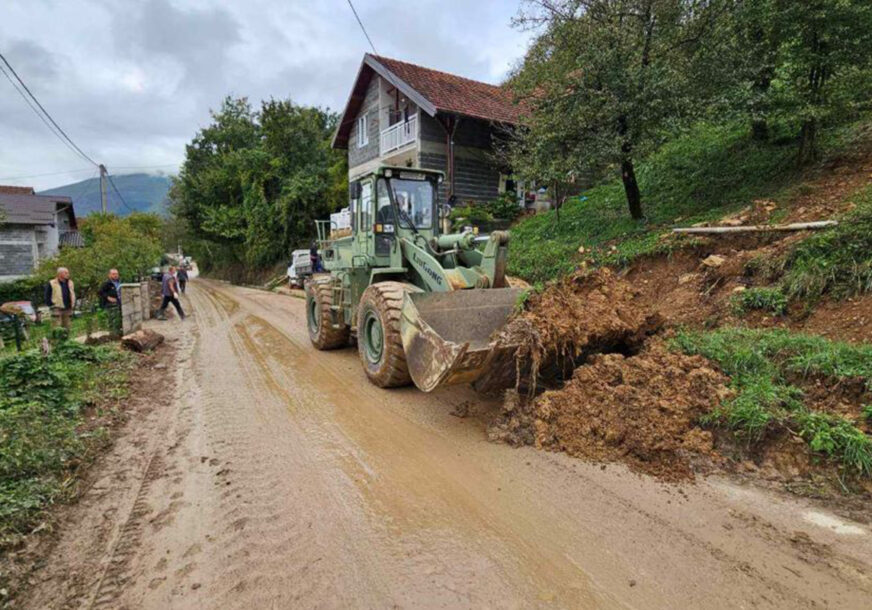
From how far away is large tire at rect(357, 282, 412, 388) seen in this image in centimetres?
521

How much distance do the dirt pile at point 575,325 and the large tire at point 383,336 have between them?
1.46m

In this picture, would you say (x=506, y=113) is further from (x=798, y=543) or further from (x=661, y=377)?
(x=798, y=543)

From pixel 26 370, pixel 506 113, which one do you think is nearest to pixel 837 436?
pixel 26 370

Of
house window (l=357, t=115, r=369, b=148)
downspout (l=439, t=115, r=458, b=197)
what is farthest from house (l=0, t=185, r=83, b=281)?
downspout (l=439, t=115, r=458, b=197)

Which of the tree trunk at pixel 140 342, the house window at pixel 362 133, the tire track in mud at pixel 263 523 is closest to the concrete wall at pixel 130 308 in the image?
the tree trunk at pixel 140 342

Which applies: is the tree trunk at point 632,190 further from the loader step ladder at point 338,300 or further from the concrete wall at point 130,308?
the concrete wall at point 130,308

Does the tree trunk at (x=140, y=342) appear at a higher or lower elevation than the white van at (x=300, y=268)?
lower

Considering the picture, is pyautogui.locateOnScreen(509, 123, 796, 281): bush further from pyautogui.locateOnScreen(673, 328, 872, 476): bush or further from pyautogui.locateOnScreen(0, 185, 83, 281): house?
pyautogui.locateOnScreen(0, 185, 83, 281): house

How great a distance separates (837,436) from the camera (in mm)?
3197

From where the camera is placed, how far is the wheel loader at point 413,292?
4.33m

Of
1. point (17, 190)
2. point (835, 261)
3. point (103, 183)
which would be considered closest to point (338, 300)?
point (835, 261)

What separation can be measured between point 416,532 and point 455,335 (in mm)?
2329

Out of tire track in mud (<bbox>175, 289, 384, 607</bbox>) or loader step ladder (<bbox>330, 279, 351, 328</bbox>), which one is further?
loader step ladder (<bbox>330, 279, 351, 328</bbox>)

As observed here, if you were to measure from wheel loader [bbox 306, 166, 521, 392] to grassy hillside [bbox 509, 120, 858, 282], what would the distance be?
395 centimetres
